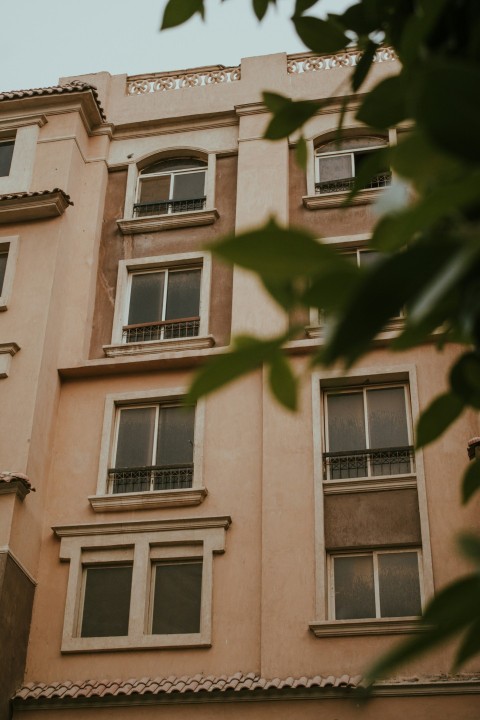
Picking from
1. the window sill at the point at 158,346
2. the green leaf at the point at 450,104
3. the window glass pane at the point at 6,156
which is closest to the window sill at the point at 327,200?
the window sill at the point at 158,346

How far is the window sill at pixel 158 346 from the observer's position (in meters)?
15.8

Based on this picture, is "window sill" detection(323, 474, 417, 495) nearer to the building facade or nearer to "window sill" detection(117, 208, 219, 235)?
the building facade

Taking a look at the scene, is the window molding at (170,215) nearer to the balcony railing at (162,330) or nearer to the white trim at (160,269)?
the white trim at (160,269)

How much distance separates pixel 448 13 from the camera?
159cm

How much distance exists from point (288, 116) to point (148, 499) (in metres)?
12.8

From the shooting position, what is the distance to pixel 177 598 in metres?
13.7

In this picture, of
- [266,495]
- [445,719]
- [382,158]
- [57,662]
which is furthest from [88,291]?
[382,158]

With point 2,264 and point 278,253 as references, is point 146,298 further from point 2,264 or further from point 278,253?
point 278,253

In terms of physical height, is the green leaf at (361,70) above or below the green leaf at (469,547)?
above

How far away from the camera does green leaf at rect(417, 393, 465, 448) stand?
5.50ft

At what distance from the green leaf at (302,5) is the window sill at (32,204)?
15.1 meters

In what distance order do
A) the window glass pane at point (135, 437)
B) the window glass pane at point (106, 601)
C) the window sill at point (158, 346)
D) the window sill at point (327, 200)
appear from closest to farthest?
the window glass pane at point (106, 601) < the window glass pane at point (135, 437) < the window sill at point (158, 346) < the window sill at point (327, 200)

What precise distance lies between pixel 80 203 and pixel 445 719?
1045 centimetres

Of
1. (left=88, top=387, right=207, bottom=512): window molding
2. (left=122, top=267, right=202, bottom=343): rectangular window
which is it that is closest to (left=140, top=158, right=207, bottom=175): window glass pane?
(left=122, top=267, right=202, bottom=343): rectangular window
